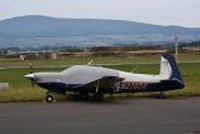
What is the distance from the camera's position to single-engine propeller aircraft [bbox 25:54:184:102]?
2095 cm

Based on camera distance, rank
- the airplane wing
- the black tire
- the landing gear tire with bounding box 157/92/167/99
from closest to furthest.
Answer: the black tire < the airplane wing < the landing gear tire with bounding box 157/92/167/99

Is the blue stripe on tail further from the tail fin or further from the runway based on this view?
the runway

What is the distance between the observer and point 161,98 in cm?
2152

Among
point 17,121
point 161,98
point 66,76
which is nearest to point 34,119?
point 17,121

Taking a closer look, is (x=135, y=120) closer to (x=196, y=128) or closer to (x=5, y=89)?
(x=196, y=128)

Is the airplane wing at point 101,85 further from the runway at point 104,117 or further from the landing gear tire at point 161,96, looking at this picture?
the landing gear tire at point 161,96

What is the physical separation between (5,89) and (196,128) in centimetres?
1289

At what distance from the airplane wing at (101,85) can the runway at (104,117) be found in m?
0.65

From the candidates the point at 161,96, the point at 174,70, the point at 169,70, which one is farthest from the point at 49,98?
the point at 174,70

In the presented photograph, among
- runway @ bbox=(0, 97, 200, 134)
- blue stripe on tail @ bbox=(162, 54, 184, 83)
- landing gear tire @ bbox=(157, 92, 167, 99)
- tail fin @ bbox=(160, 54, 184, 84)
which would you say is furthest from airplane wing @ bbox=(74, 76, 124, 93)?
blue stripe on tail @ bbox=(162, 54, 184, 83)

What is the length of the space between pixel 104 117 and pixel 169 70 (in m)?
7.08

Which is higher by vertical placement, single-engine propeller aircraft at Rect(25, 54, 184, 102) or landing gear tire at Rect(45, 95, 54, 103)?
single-engine propeller aircraft at Rect(25, 54, 184, 102)

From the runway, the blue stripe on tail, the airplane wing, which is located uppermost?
the blue stripe on tail

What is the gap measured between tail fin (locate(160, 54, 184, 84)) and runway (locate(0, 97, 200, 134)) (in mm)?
1114
